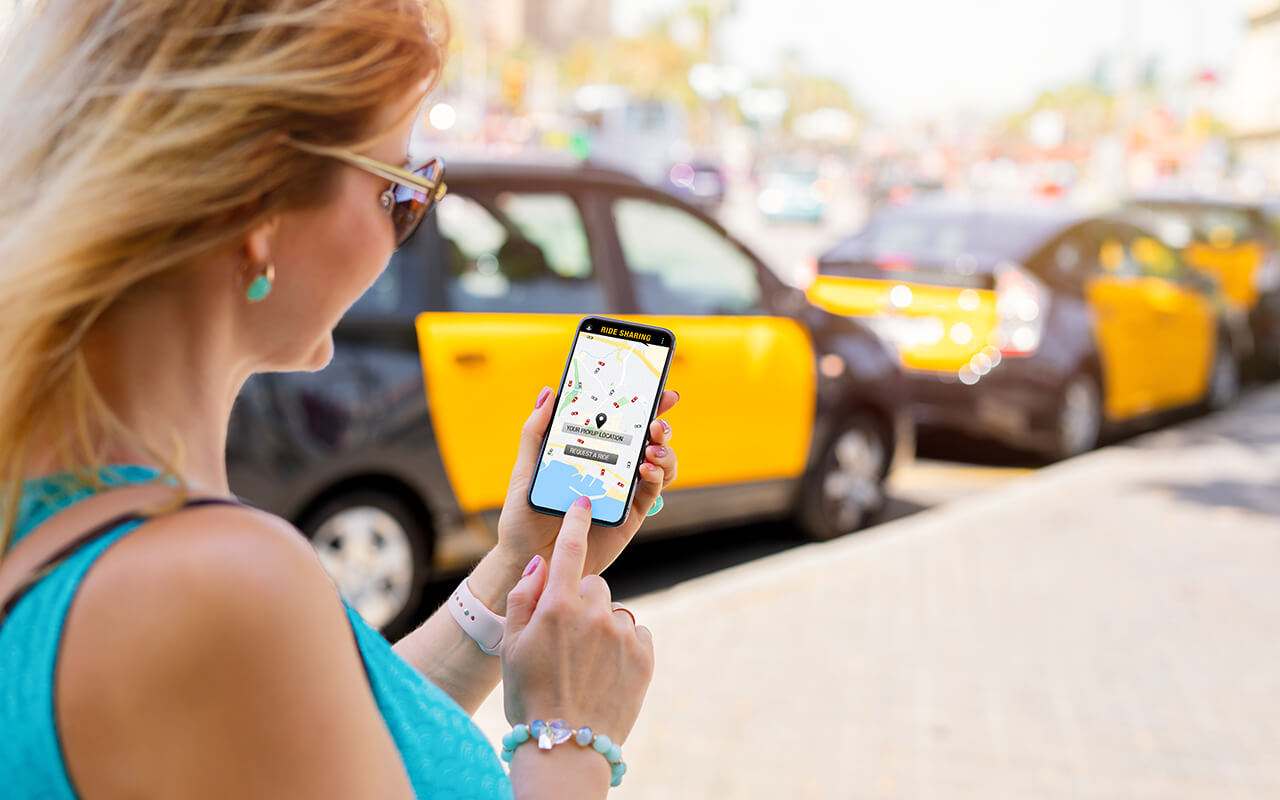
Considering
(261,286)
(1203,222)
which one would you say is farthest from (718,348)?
(1203,222)

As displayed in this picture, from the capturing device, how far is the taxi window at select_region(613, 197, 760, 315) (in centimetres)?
544

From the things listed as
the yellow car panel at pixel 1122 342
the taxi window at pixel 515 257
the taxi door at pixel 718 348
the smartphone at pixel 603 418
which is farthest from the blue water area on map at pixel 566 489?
the yellow car panel at pixel 1122 342

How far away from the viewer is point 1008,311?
8258 millimetres

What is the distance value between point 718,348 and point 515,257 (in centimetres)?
102

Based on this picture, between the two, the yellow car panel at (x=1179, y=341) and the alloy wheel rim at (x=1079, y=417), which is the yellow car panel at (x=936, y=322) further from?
the yellow car panel at (x=1179, y=341)

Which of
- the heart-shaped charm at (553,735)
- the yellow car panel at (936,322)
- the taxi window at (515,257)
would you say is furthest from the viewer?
the yellow car panel at (936,322)

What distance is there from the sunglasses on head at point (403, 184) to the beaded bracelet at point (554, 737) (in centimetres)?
48

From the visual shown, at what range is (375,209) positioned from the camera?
123 centimetres

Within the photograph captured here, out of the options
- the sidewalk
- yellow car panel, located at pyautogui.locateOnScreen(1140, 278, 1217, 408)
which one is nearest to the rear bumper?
the sidewalk

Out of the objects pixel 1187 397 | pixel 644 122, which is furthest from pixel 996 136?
pixel 1187 397

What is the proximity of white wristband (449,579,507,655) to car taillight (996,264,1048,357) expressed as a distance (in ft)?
23.1

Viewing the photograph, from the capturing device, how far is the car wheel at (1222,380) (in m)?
10.9

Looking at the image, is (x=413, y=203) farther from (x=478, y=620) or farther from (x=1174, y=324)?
(x=1174, y=324)

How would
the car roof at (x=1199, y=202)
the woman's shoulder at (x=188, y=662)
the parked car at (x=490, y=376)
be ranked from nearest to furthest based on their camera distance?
the woman's shoulder at (x=188, y=662), the parked car at (x=490, y=376), the car roof at (x=1199, y=202)
